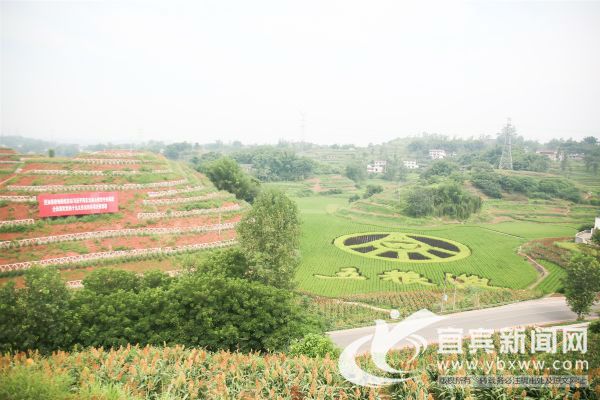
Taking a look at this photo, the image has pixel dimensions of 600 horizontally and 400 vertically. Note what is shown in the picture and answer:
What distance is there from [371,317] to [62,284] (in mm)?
18367

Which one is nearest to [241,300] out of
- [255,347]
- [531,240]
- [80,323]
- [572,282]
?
[255,347]

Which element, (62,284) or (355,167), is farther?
(355,167)

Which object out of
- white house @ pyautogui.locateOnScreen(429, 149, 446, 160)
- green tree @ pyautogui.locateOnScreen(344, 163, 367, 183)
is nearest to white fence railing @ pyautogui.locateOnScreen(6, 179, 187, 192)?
green tree @ pyautogui.locateOnScreen(344, 163, 367, 183)

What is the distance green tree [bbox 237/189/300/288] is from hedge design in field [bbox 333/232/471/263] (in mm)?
17278

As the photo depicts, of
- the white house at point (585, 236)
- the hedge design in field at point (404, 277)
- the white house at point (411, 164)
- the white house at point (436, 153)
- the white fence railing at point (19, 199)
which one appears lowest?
the hedge design in field at point (404, 277)

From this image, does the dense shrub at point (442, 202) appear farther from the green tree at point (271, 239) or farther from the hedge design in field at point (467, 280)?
the green tree at point (271, 239)

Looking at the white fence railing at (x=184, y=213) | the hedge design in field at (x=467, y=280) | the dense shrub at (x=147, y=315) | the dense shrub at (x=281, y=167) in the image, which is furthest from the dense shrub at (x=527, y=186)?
the dense shrub at (x=147, y=315)

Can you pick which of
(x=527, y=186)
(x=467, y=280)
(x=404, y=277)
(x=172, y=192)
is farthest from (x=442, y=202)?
(x=172, y=192)

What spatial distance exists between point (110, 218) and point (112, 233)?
261cm

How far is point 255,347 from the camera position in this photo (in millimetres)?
17203

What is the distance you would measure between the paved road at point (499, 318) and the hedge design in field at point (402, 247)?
37.7ft

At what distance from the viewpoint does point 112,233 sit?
3369 cm

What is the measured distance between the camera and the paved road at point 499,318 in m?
22.6

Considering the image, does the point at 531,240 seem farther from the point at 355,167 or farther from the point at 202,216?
the point at 355,167
